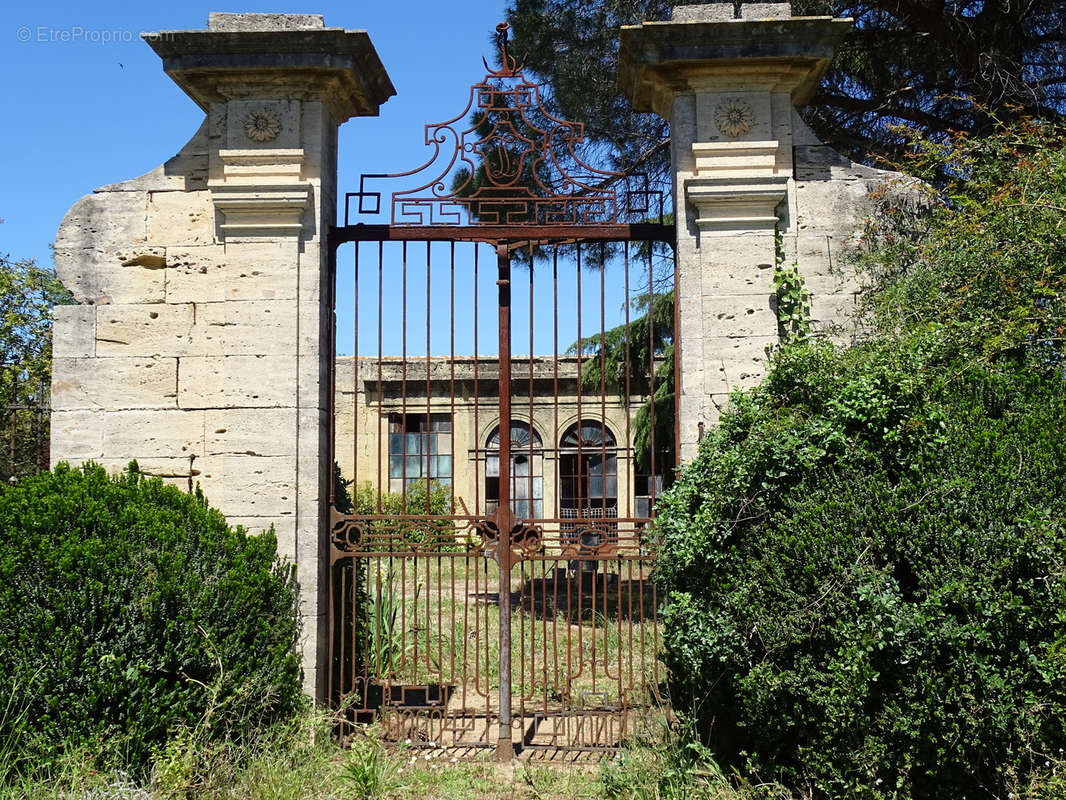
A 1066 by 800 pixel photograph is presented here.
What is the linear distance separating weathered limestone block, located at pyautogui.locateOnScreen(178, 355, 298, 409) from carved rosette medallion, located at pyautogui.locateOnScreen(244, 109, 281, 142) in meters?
1.24

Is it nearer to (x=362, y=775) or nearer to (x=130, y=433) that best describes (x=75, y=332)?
(x=130, y=433)

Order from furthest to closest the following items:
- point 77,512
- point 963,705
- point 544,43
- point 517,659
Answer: point 544,43, point 517,659, point 77,512, point 963,705

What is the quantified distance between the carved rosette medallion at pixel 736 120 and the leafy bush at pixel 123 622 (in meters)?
3.44

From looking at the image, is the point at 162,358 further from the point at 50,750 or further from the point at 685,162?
the point at 685,162

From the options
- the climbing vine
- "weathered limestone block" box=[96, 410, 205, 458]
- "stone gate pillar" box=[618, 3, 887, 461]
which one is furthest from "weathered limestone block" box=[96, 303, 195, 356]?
the climbing vine

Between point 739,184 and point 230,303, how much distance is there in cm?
291

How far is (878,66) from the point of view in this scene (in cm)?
800

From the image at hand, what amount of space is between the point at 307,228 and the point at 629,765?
131 inches

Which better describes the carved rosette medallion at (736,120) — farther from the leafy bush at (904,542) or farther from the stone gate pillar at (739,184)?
the leafy bush at (904,542)

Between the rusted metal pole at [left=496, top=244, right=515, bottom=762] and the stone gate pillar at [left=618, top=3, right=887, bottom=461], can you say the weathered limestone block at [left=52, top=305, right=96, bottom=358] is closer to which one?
the rusted metal pole at [left=496, top=244, right=515, bottom=762]

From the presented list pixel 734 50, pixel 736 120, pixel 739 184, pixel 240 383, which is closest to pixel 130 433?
pixel 240 383

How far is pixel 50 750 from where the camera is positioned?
3871 millimetres

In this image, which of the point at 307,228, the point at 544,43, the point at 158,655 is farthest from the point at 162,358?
the point at 544,43

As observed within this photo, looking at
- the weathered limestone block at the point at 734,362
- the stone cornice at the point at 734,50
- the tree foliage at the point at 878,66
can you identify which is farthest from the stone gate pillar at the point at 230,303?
the tree foliage at the point at 878,66
